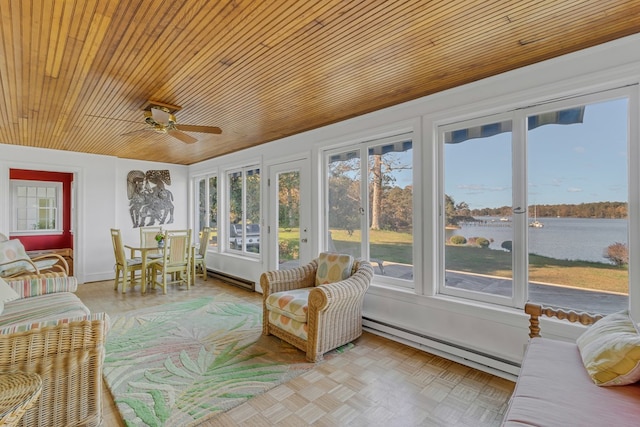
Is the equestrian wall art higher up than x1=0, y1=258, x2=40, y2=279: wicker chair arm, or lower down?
higher up

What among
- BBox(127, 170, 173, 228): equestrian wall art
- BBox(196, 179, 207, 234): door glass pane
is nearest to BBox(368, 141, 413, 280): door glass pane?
BBox(196, 179, 207, 234): door glass pane

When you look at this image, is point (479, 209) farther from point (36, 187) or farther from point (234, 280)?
point (36, 187)

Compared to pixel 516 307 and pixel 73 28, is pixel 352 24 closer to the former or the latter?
pixel 73 28

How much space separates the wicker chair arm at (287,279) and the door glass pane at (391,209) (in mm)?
714

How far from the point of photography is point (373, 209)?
3352 mm

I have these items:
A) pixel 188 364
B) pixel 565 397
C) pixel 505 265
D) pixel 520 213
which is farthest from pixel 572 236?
pixel 188 364

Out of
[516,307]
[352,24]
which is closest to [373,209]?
[516,307]

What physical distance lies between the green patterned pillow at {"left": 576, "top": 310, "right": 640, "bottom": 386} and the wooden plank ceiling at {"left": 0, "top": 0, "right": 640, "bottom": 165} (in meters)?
1.61

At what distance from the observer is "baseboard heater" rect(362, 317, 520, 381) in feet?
7.43

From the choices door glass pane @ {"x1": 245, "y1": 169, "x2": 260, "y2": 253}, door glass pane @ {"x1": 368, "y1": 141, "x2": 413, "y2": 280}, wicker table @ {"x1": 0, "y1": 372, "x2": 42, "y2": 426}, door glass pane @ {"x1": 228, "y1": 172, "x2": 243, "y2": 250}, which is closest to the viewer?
wicker table @ {"x1": 0, "y1": 372, "x2": 42, "y2": 426}

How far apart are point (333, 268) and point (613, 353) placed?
2119 mm

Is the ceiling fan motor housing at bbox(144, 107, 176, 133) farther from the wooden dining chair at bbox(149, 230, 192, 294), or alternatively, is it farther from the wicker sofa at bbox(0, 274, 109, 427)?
the wooden dining chair at bbox(149, 230, 192, 294)

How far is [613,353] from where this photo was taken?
4.06ft

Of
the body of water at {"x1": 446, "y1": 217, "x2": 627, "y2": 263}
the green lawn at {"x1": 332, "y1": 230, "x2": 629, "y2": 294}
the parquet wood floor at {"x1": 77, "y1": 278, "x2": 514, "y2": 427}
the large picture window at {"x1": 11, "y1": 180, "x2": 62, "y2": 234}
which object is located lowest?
the parquet wood floor at {"x1": 77, "y1": 278, "x2": 514, "y2": 427}
